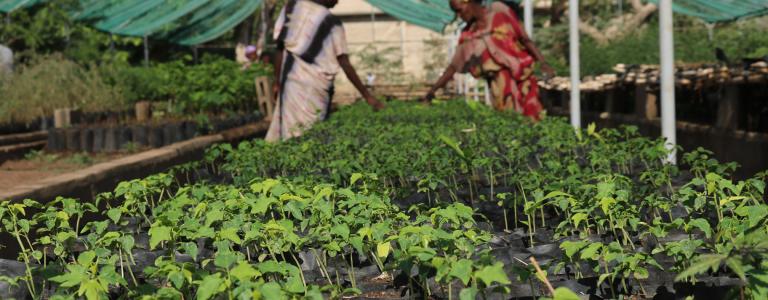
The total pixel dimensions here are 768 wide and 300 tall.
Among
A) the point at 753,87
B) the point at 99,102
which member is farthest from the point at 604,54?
the point at 753,87

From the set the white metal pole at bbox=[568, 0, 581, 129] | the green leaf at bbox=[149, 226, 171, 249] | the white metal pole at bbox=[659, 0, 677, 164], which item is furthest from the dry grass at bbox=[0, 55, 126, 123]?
the green leaf at bbox=[149, 226, 171, 249]

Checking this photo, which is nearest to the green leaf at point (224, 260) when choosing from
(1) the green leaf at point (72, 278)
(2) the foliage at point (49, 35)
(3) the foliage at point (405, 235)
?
(3) the foliage at point (405, 235)

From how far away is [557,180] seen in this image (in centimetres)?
471

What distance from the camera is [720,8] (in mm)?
17531

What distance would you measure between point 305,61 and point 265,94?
7421 mm

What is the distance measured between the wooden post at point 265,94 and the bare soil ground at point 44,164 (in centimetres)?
471

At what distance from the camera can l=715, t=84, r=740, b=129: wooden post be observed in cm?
929

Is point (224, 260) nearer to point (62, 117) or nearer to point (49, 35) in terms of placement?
point (62, 117)

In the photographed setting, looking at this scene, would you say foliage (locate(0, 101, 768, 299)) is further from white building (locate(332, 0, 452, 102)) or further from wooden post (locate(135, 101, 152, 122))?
white building (locate(332, 0, 452, 102))

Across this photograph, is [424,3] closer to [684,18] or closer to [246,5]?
[246,5]

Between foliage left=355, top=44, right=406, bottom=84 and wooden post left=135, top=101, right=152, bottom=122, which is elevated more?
foliage left=355, top=44, right=406, bottom=84

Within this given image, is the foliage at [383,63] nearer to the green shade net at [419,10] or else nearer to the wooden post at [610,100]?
the green shade net at [419,10]

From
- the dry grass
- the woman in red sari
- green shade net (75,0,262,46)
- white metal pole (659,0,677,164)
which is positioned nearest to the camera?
white metal pole (659,0,677,164)

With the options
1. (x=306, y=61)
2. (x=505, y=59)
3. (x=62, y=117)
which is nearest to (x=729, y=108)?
(x=505, y=59)
